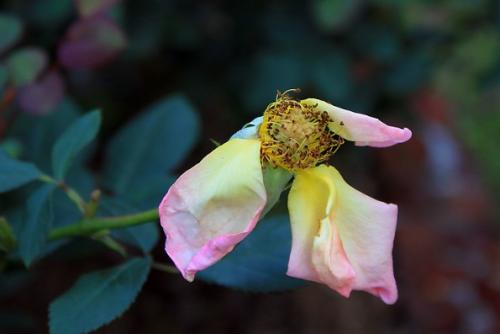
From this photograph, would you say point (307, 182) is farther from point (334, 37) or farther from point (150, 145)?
point (334, 37)

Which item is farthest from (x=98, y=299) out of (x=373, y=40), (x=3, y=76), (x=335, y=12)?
(x=373, y=40)

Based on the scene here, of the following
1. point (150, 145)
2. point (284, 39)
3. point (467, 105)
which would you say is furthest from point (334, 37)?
point (467, 105)

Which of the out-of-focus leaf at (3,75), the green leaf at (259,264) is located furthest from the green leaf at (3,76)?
the green leaf at (259,264)

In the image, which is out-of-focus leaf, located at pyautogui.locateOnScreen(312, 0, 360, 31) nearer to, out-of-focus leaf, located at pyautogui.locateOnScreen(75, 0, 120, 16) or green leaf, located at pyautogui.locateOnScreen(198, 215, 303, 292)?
out-of-focus leaf, located at pyautogui.locateOnScreen(75, 0, 120, 16)

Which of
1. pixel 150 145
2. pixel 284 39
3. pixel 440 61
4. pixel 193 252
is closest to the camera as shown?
pixel 193 252

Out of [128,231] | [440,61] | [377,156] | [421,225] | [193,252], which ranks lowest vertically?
[421,225]

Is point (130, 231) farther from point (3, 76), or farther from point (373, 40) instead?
point (373, 40)

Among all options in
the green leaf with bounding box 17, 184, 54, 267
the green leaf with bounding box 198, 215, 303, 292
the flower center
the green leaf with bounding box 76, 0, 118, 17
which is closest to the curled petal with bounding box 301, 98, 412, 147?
the flower center
